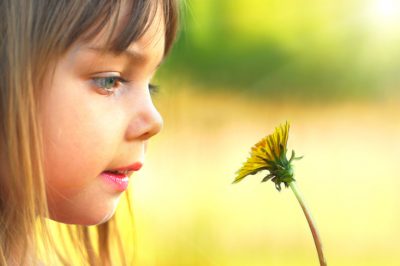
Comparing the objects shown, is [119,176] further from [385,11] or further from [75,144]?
[385,11]

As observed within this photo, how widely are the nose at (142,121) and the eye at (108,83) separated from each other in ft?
0.10

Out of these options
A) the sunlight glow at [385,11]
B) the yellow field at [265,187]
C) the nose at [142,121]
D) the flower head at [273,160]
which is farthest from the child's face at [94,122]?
the sunlight glow at [385,11]

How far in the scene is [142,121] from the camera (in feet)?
2.88

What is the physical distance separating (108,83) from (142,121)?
55 millimetres

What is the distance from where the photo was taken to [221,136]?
5.42ft

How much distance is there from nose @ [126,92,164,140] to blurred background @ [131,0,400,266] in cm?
71

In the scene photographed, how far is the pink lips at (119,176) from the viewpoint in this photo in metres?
0.89

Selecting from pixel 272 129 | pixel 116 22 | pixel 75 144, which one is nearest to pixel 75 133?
→ pixel 75 144

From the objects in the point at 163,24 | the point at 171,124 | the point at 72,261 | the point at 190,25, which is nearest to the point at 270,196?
the point at 171,124

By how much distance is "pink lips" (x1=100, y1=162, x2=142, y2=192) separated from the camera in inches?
34.9

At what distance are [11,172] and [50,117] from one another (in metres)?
0.07

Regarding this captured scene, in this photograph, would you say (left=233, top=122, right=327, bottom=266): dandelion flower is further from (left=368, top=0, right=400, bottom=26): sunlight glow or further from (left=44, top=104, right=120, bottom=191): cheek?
(left=368, top=0, right=400, bottom=26): sunlight glow

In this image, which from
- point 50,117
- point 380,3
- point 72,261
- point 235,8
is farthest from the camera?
point 235,8

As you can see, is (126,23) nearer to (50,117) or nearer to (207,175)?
(50,117)
